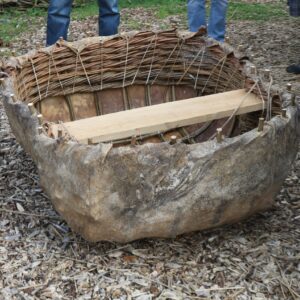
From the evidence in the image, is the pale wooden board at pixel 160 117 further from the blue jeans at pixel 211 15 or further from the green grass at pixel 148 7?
the green grass at pixel 148 7

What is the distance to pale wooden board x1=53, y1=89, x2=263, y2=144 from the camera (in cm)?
251

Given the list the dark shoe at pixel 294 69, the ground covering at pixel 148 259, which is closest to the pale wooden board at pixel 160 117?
the ground covering at pixel 148 259

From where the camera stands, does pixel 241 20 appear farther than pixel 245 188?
Yes

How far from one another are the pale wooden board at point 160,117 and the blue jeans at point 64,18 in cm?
152

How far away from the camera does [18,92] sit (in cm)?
283

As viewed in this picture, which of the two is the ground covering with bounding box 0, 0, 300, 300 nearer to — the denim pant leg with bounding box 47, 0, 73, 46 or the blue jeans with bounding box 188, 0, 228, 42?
the denim pant leg with bounding box 47, 0, 73, 46

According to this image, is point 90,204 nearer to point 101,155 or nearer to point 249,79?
point 101,155

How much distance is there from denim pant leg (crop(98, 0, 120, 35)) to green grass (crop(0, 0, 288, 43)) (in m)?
2.03

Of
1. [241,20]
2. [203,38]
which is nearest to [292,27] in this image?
[241,20]

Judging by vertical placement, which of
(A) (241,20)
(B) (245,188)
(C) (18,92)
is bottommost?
(A) (241,20)

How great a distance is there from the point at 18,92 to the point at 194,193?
1.11 metres

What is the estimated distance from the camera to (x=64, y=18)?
158 inches

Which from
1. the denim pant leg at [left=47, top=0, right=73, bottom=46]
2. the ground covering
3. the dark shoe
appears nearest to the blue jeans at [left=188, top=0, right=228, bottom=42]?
the dark shoe

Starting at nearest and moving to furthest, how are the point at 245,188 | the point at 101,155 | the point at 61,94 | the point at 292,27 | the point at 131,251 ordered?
the point at 101,155 → the point at 245,188 → the point at 131,251 → the point at 61,94 → the point at 292,27
